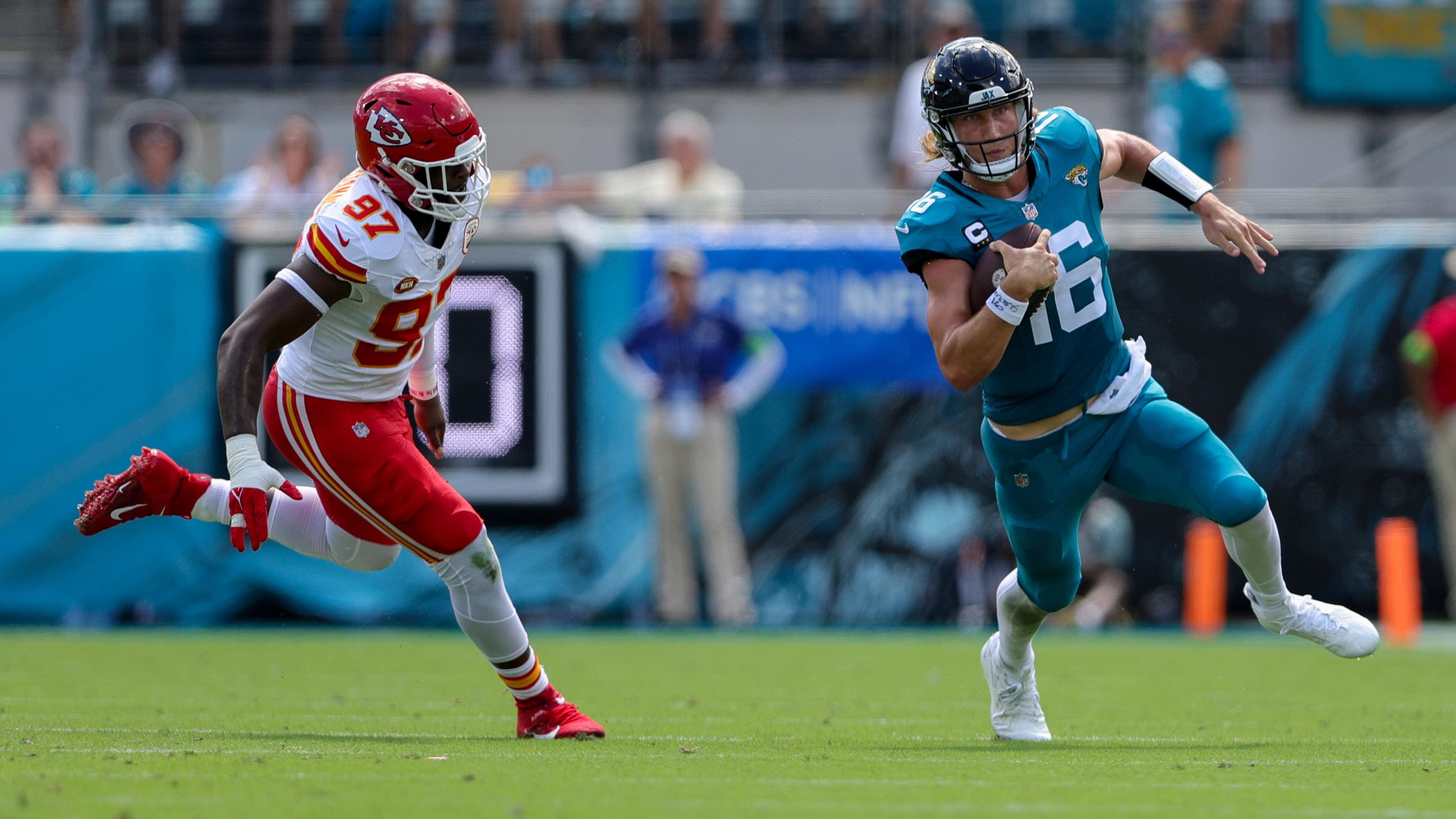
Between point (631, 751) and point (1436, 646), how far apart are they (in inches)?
238

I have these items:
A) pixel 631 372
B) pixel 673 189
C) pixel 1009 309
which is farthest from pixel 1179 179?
pixel 673 189

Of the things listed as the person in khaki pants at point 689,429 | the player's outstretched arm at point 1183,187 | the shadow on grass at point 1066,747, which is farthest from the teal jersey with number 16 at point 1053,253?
the person in khaki pants at point 689,429

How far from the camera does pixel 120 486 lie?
499cm

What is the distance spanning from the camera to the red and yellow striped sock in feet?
16.7

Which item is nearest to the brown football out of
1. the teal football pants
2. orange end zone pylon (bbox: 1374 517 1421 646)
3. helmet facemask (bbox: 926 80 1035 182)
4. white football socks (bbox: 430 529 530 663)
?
helmet facemask (bbox: 926 80 1035 182)

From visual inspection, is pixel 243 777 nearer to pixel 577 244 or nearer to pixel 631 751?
pixel 631 751

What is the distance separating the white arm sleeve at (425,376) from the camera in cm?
550

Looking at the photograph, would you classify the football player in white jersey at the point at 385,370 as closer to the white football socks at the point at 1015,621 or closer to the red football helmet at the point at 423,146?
the red football helmet at the point at 423,146

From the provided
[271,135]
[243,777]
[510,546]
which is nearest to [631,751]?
[243,777]

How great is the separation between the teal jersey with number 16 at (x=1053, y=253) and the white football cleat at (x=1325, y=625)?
0.76 metres

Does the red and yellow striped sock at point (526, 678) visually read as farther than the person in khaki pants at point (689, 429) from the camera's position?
No

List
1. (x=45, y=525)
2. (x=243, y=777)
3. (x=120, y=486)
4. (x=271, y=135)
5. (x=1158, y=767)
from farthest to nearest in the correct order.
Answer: (x=271, y=135) → (x=45, y=525) → (x=120, y=486) → (x=1158, y=767) → (x=243, y=777)

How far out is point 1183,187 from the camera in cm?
525

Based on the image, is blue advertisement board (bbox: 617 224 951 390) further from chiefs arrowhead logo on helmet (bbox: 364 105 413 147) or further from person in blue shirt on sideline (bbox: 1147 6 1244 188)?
chiefs arrowhead logo on helmet (bbox: 364 105 413 147)
